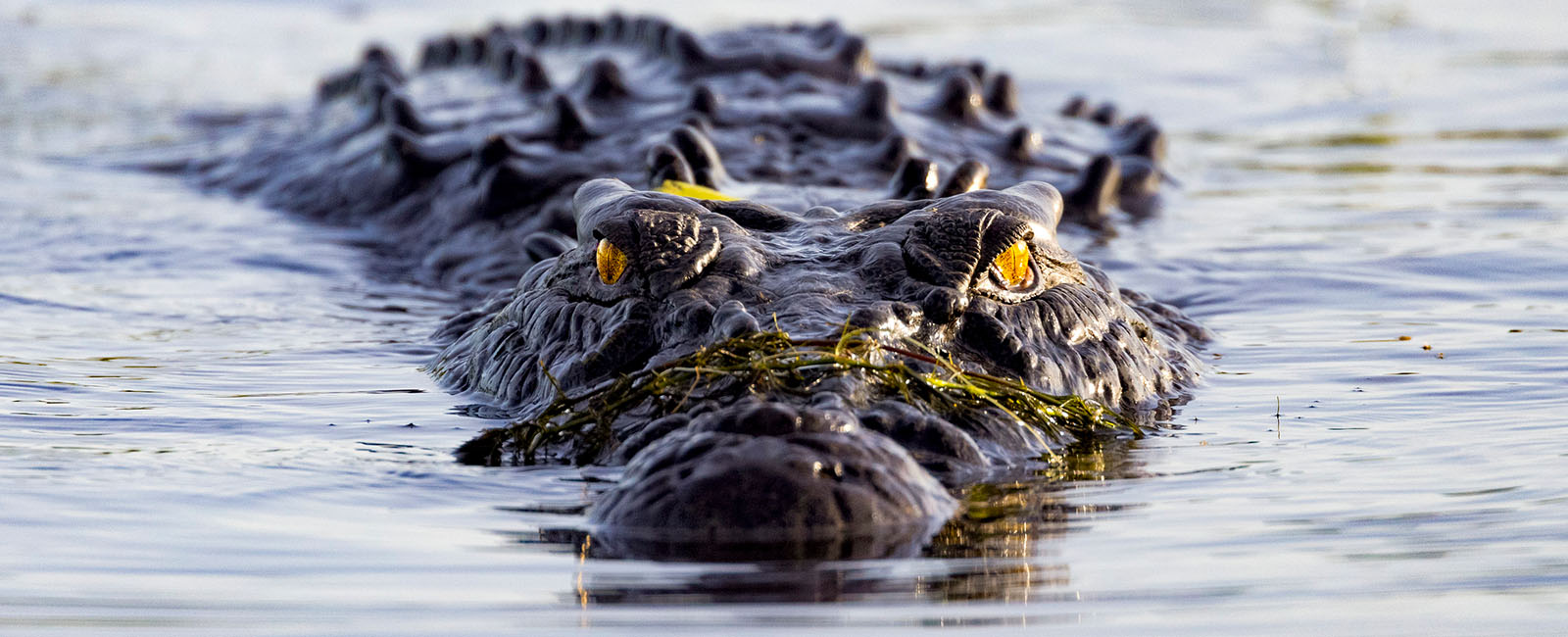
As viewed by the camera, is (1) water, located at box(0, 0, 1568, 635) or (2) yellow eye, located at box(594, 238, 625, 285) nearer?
(1) water, located at box(0, 0, 1568, 635)

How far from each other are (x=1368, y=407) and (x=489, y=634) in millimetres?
3191

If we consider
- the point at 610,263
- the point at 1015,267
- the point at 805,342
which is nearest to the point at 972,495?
the point at 805,342

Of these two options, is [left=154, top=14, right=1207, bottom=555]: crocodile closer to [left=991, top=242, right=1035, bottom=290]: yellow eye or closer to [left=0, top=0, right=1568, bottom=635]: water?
[left=991, top=242, right=1035, bottom=290]: yellow eye

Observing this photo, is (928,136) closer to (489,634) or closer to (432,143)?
(432,143)

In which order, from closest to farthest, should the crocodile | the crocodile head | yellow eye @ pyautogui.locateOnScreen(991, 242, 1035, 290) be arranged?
the crocodile head
the crocodile
yellow eye @ pyautogui.locateOnScreen(991, 242, 1035, 290)

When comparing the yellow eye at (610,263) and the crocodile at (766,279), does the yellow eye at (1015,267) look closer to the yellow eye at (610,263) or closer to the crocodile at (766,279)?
the crocodile at (766,279)

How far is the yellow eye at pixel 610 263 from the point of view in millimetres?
5129

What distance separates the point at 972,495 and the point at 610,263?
153 cm

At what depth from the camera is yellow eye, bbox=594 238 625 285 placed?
16.8 ft

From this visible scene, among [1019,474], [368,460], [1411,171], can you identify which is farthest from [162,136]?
[1019,474]

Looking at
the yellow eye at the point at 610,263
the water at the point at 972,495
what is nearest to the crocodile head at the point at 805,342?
the yellow eye at the point at 610,263

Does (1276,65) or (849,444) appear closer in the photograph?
(849,444)

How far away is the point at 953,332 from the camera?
481 cm

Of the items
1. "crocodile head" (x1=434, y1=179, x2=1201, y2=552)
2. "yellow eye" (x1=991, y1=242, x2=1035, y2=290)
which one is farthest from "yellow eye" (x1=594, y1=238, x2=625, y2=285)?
"yellow eye" (x1=991, y1=242, x2=1035, y2=290)
